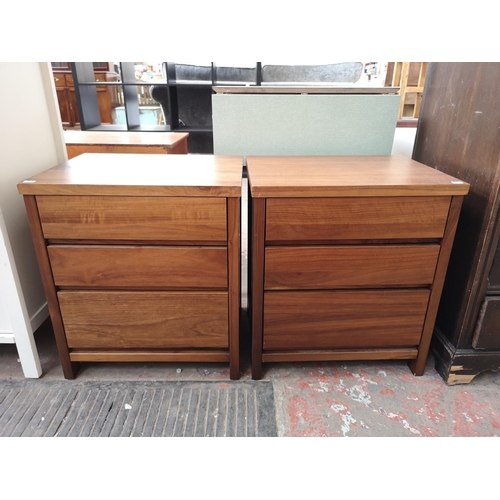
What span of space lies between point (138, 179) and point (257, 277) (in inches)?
16.8

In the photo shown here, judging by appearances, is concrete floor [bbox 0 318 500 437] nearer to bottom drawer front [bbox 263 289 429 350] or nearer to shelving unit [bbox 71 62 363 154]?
bottom drawer front [bbox 263 289 429 350]

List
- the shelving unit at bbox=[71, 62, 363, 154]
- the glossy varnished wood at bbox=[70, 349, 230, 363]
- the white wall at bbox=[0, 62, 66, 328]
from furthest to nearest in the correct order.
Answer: the shelving unit at bbox=[71, 62, 363, 154] < the glossy varnished wood at bbox=[70, 349, 230, 363] < the white wall at bbox=[0, 62, 66, 328]

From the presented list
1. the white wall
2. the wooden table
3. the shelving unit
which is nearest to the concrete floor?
the white wall

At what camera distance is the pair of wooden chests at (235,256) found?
1.00 meters

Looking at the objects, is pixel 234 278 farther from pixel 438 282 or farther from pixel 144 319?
pixel 438 282

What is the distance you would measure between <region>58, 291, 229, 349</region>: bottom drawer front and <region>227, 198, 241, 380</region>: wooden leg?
21 millimetres

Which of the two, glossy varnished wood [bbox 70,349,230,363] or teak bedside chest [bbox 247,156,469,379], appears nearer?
teak bedside chest [bbox 247,156,469,379]

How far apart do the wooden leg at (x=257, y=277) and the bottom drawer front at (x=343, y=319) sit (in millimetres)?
20

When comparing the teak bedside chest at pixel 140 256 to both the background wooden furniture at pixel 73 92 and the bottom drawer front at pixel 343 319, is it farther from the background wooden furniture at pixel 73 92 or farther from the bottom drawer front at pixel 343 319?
the background wooden furniture at pixel 73 92

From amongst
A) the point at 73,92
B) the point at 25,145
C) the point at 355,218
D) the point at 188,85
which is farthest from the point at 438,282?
the point at 73,92

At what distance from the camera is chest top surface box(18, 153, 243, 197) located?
3.20 feet

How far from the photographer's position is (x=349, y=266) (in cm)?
108

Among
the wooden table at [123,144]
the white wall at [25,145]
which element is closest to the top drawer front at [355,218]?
the white wall at [25,145]
